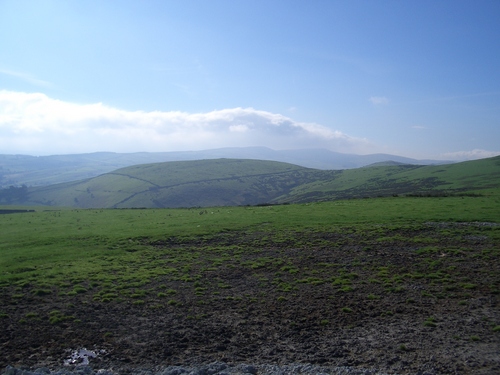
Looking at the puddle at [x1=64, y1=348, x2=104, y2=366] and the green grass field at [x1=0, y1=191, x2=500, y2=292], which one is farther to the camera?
the green grass field at [x1=0, y1=191, x2=500, y2=292]

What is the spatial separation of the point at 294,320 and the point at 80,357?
9.56 metres

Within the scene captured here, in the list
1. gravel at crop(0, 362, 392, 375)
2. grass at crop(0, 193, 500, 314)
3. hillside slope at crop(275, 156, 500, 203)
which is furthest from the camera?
hillside slope at crop(275, 156, 500, 203)

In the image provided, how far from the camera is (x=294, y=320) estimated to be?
1666cm

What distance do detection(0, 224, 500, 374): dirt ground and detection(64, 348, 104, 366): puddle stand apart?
0.25 metres

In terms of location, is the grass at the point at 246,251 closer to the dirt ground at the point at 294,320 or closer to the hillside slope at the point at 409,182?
the dirt ground at the point at 294,320

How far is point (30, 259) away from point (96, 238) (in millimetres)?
8182

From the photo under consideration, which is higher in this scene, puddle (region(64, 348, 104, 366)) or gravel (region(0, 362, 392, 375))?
gravel (region(0, 362, 392, 375))

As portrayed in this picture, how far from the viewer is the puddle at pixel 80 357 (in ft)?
44.1

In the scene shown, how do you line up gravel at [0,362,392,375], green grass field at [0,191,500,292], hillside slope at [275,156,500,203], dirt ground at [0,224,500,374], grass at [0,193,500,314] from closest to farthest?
gravel at [0,362,392,375] < dirt ground at [0,224,500,374] < grass at [0,193,500,314] < green grass field at [0,191,500,292] < hillside slope at [275,156,500,203]

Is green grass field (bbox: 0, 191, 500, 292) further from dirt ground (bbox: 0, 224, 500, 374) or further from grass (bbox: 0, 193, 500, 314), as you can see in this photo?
dirt ground (bbox: 0, 224, 500, 374)

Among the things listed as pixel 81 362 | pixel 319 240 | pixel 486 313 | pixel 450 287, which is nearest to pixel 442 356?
pixel 486 313

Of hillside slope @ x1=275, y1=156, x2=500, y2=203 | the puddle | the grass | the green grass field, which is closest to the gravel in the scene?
the puddle

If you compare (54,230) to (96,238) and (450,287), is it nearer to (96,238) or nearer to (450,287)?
(96,238)

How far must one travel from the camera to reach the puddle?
13445mm
